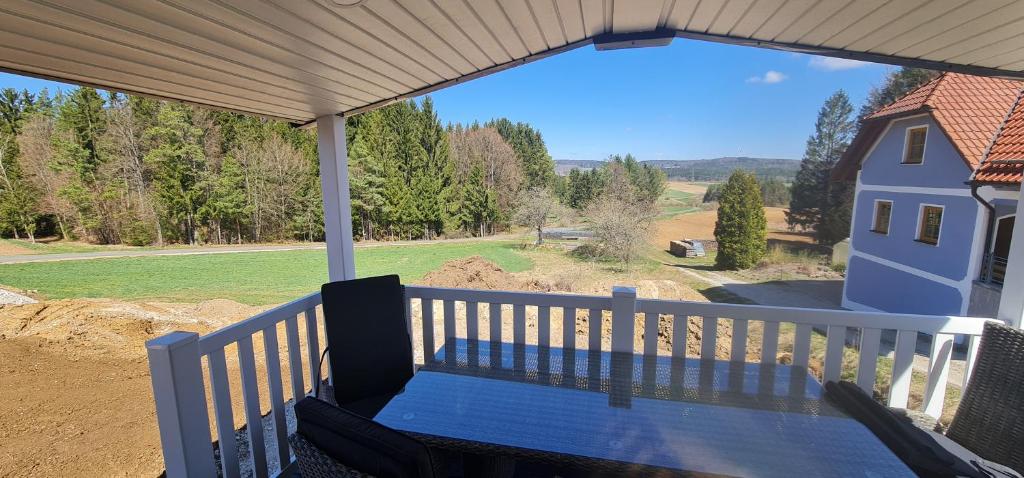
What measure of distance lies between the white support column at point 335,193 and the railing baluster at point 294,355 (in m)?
0.73

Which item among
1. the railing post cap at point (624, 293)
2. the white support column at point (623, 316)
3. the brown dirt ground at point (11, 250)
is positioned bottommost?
the brown dirt ground at point (11, 250)

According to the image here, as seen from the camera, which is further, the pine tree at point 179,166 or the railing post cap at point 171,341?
the pine tree at point 179,166

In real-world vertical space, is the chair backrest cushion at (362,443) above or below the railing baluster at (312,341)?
above

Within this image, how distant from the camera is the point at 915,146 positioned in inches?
311

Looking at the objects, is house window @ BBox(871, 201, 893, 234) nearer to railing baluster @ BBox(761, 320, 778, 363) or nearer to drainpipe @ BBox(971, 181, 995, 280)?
drainpipe @ BBox(971, 181, 995, 280)

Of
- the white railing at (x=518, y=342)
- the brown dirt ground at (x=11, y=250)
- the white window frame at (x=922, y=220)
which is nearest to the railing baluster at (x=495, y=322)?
the white railing at (x=518, y=342)

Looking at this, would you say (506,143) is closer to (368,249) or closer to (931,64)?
(368,249)

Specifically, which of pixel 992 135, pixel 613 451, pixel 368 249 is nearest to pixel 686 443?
pixel 613 451

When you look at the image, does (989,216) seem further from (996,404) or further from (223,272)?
(223,272)

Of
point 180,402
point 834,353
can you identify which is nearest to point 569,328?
point 834,353

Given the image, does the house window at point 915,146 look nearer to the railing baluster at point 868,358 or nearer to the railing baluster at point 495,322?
the railing baluster at point 868,358

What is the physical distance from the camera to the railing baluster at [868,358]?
1.83m

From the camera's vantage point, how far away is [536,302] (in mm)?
2098

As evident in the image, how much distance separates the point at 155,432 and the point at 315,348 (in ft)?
11.6
